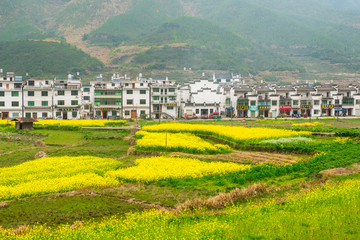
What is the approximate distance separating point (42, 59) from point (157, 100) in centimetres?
9421

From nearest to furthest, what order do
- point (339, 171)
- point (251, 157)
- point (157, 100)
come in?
point (339, 171) → point (251, 157) → point (157, 100)

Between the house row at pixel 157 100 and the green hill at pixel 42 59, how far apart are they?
220ft

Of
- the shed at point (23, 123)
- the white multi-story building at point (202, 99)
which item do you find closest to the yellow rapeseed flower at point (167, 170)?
the shed at point (23, 123)

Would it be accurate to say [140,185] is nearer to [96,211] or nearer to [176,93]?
[96,211]

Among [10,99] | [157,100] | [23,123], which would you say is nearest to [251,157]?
[23,123]

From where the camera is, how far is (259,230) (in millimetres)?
10750

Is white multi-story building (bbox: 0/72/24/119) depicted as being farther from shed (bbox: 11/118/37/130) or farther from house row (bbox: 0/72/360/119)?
shed (bbox: 11/118/37/130)

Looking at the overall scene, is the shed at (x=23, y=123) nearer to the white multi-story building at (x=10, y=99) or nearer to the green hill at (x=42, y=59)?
the white multi-story building at (x=10, y=99)

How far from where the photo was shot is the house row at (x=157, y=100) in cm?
7856

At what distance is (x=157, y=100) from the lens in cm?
8450

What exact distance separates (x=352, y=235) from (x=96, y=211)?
31.6 feet

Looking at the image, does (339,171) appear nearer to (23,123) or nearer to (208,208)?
(208,208)

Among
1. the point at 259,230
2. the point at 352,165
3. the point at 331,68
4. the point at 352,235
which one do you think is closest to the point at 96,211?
the point at 259,230

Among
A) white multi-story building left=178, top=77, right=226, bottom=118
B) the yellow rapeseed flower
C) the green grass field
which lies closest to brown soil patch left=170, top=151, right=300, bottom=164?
the green grass field
